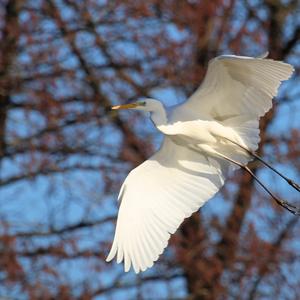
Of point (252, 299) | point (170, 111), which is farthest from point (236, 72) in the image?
point (252, 299)

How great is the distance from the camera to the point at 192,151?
7.91m

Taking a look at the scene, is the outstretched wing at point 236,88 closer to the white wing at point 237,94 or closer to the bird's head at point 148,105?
the white wing at point 237,94

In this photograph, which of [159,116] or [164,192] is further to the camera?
[164,192]

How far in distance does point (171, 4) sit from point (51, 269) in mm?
2539

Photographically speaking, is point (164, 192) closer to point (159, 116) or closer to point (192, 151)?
point (192, 151)

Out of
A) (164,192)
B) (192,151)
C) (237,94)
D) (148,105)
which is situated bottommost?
(164,192)

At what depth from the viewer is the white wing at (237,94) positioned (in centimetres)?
739

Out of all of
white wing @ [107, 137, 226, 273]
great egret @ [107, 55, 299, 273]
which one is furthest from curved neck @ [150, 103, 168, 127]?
white wing @ [107, 137, 226, 273]

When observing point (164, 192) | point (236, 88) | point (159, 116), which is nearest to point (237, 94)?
point (236, 88)

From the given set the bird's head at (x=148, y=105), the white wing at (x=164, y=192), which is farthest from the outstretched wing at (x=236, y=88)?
the white wing at (x=164, y=192)

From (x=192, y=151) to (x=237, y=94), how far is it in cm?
48

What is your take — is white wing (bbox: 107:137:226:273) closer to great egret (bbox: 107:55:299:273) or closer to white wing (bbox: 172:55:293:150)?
great egret (bbox: 107:55:299:273)

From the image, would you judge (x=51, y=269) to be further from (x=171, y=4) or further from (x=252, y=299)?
(x=171, y=4)

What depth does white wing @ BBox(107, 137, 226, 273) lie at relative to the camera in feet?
25.4
